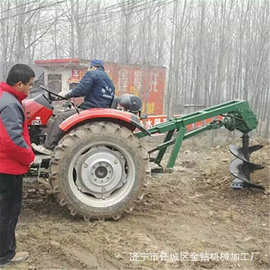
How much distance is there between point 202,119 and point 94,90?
1.47 meters

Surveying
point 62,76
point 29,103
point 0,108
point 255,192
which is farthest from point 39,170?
point 62,76

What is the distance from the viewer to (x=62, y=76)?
13.2m

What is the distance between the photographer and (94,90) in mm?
3871

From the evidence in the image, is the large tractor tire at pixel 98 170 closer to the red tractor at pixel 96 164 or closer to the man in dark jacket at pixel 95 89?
the red tractor at pixel 96 164

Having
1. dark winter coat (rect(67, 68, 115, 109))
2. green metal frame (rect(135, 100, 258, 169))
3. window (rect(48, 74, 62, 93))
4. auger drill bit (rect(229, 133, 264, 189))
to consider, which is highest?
window (rect(48, 74, 62, 93))

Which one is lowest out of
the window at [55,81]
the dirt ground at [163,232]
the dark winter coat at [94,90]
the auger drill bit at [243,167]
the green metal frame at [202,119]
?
the dirt ground at [163,232]

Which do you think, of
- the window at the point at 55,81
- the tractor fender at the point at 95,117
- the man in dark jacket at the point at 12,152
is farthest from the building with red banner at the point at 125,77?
the man in dark jacket at the point at 12,152

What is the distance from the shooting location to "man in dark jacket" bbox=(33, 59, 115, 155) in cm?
377

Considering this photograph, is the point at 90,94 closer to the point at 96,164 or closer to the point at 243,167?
the point at 96,164

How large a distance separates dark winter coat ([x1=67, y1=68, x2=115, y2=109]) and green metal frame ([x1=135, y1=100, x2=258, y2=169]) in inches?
25.0

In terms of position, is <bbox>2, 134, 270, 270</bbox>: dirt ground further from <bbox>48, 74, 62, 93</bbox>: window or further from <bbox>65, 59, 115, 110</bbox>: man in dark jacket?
<bbox>48, 74, 62, 93</bbox>: window

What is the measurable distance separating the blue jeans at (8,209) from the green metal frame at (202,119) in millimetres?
1852

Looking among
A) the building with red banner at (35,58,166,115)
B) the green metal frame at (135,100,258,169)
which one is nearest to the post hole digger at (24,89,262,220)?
the green metal frame at (135,100,258,169)

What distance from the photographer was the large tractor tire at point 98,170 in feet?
11.4
